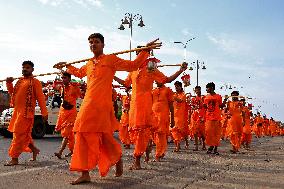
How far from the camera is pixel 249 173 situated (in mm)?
7801

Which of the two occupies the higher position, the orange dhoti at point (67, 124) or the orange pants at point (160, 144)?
the orange dhoti at point (67, 124)

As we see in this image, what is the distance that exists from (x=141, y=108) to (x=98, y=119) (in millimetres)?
2094

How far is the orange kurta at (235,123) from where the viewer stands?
1462cm

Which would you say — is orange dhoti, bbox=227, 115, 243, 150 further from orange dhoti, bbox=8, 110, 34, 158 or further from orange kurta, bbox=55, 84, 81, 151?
orange dhoti, bbox=8, 110, 34, 158

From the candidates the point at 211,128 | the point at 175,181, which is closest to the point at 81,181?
the point at 175,181

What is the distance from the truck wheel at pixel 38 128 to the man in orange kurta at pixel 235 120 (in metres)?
8.04

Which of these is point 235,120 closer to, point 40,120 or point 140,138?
point 140,138

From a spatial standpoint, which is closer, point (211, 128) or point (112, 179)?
point (112, 179)

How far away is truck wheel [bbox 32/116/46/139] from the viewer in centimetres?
1877

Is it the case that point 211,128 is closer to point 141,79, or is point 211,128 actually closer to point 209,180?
point 141,79

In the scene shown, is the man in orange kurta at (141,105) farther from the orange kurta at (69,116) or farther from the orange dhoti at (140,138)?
the orange kurta at (69,116)

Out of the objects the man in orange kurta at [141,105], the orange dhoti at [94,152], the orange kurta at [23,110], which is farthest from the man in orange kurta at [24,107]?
the orange dhoti at [94,152]

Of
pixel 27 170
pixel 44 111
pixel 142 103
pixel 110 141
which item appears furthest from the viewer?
pixel 44 111

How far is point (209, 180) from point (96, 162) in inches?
69.3
